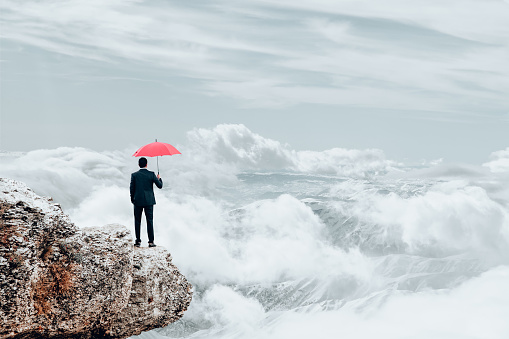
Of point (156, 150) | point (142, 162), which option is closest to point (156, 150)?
point (156, 150)

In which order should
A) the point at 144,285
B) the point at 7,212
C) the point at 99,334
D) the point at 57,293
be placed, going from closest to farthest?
1. the point at 7,212
2. the point at 57,293
3. the point at 99,334
4. the point at 144,285

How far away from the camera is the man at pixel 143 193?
21641mm

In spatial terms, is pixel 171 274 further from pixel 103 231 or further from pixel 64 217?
pixel 64 217

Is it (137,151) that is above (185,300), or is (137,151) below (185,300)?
above

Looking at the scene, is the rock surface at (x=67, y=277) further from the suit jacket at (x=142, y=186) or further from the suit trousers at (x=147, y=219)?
the suit jacket at (x=142, y=186)

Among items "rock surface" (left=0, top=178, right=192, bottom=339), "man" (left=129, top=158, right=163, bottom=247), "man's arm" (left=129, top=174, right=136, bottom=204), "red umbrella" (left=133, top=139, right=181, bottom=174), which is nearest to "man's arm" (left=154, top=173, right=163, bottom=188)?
"man" (left=129, top=158, right=163, bottom=247)

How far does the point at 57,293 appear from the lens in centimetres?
1708

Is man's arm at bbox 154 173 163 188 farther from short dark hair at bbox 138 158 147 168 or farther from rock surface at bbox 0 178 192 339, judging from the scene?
rock surface at bbox 0 178 192 339

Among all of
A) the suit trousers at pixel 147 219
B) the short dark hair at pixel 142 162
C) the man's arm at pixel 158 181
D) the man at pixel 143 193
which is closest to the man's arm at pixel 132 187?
the man at pixel 143 193

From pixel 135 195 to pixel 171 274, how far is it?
13.2 feet

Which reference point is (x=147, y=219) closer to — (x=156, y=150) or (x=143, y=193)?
(x=143, y=193)

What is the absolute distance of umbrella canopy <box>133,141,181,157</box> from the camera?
22.4m

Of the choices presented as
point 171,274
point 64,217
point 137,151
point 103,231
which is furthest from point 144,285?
point 137,151

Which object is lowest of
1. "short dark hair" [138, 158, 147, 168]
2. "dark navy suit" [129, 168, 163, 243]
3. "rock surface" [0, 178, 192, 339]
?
"rock surface" [0, 178, 192, 339]
